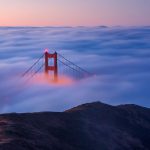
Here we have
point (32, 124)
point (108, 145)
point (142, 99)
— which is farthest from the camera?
point (142, 99)

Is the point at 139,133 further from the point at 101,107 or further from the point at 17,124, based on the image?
the point at 17,124

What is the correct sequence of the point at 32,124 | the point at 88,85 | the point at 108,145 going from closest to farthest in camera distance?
the point at 32,124, the point at 108,145, the point at 88,85

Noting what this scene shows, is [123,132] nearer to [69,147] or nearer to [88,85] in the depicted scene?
[69,147]

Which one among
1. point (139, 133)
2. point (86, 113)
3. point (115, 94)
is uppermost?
point (86, 113)

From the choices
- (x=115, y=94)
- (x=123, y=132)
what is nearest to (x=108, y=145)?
(x=123, y=132)

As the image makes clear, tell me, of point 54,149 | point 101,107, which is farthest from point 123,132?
point 54,149

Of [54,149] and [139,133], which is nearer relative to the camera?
[54,149]

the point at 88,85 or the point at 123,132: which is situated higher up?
the point at 123,132
